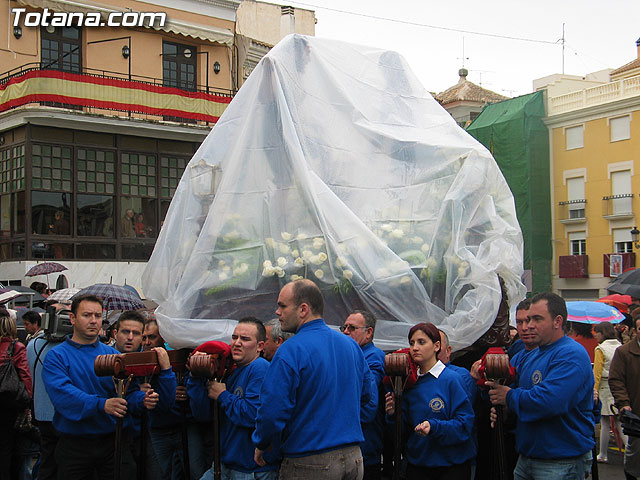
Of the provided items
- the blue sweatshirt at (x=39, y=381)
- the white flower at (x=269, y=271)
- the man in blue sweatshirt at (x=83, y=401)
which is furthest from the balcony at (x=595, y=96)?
the man in blue sweatshirt at (x=83, y=401)

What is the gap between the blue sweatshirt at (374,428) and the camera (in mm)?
5348

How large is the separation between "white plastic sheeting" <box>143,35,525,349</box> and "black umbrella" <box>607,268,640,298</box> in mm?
5698

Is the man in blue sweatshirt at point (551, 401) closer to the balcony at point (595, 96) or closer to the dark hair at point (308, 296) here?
the dark hair at point (308, 296)

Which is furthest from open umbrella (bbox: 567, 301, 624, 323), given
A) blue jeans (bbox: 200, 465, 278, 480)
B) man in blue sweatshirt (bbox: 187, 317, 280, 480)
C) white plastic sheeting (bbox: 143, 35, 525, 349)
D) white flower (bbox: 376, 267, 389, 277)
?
blue jeans (bbox: 200, 465, 278, 480)

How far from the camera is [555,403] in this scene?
14.8 feet

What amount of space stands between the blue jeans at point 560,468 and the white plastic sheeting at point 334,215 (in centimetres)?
122

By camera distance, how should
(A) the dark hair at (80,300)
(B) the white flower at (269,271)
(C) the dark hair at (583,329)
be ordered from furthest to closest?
(C) the dark hair at (583,329), (B) the white flower at (269,271), (A) the dark hair at (80,300)

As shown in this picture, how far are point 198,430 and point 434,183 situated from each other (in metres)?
2.75

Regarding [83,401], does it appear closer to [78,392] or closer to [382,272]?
[78,392]

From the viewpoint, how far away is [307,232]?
6.04 m

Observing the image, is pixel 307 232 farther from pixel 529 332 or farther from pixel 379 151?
pixel 529 332

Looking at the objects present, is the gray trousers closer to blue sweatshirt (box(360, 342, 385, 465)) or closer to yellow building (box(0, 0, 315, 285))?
blue sweatshirt (box(360, 342, 385, 465))

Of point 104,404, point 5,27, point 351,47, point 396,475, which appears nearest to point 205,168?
point 351,47

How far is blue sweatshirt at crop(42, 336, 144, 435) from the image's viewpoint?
497 cm
